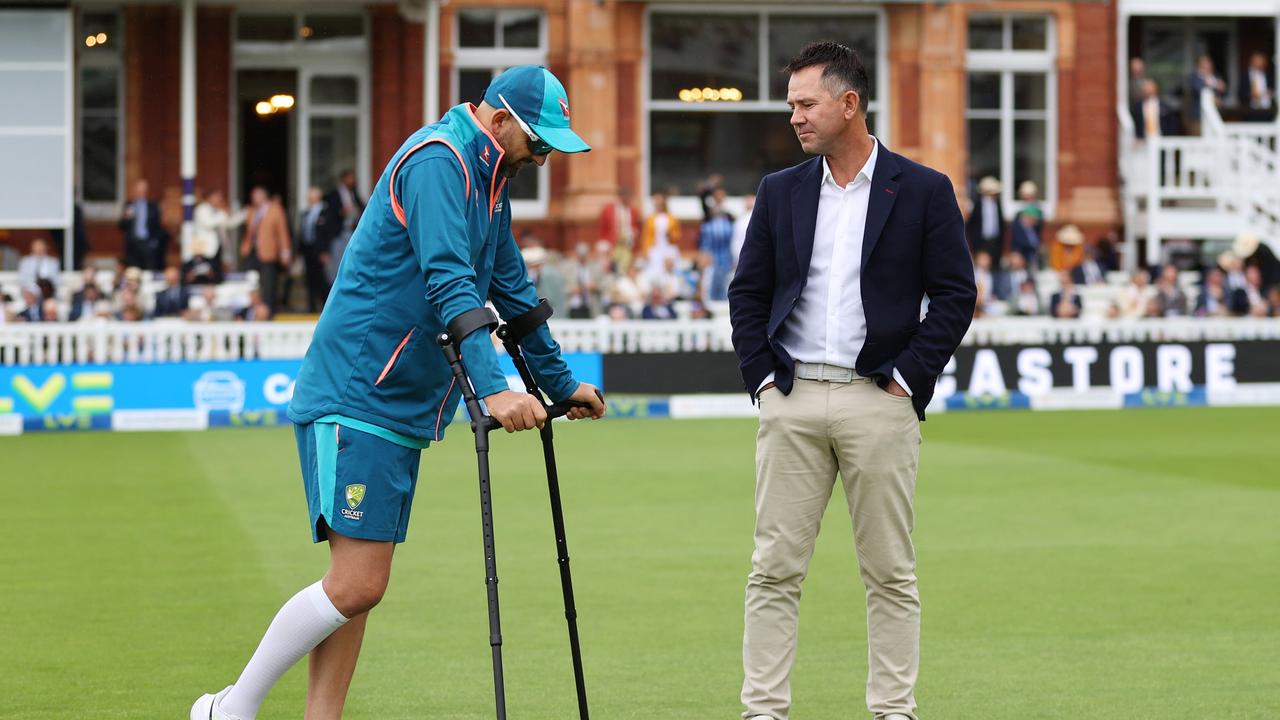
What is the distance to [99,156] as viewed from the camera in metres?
27.5

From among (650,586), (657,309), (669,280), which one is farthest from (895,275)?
(669,280)

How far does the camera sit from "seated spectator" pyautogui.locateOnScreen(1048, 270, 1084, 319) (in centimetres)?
2475

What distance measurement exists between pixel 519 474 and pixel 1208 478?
5129 mm

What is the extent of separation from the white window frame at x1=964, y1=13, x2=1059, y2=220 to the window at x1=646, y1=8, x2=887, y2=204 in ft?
6.23

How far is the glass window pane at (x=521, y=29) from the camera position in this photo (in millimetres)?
28281

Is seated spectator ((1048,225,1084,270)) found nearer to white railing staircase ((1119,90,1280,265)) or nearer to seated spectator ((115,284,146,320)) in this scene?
white railing staircase ((1119,90,1280,265))

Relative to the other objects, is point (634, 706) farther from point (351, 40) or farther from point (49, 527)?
point (351, 40)

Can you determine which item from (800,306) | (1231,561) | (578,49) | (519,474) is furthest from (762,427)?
(578,49)

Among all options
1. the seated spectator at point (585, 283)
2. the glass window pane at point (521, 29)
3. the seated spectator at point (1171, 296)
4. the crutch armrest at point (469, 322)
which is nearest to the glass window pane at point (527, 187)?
the glass window pane at point (521, 29)

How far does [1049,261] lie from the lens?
94.8 ft

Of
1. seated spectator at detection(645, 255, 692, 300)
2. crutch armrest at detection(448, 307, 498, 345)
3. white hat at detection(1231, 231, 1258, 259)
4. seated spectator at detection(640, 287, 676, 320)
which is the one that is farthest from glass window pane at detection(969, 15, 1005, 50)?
crutch armrest at detection(448, 307, 498, 345)

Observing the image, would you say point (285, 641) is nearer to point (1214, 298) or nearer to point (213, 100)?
point (1214, 298)

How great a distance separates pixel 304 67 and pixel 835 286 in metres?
22.6

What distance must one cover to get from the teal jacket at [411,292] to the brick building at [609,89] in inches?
827
